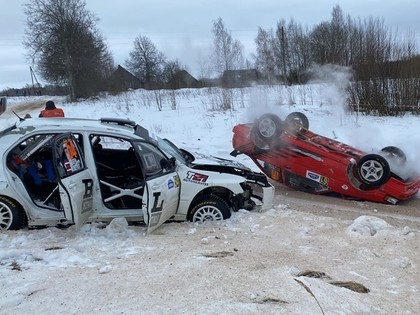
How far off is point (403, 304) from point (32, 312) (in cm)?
323

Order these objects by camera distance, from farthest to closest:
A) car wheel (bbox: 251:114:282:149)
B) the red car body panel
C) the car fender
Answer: car wheel (bbox: 251:114:282:149)
the red car body panel
the car fender

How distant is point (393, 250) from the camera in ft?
16.9

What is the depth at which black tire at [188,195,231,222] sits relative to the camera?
245 inches

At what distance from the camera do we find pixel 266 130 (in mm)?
8383

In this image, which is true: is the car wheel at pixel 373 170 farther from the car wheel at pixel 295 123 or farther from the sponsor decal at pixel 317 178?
the car wheel at pixel 295 123

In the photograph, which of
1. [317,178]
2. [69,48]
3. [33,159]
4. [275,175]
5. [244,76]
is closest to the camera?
[33,159]

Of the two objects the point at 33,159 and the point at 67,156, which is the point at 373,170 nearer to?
the point at 67,156

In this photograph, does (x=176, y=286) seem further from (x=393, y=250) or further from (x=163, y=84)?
(x=163, y=84)

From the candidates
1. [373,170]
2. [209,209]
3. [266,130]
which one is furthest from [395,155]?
[209,209]

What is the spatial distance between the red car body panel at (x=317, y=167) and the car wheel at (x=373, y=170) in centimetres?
14

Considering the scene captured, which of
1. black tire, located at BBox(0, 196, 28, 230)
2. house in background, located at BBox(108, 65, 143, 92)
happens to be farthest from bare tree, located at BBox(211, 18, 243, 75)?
house in background, located at BBox(108, 65, 143, 92)

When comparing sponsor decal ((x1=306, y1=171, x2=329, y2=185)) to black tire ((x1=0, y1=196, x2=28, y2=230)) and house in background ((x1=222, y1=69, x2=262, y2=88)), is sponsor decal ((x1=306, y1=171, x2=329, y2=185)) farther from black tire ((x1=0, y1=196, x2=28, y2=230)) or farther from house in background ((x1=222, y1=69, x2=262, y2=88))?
black tire ((x1=0, y1=196, x2=28, y2=230))

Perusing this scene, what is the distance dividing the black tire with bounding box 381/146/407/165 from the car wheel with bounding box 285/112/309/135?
166 centimetres

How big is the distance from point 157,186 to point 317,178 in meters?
3.69
